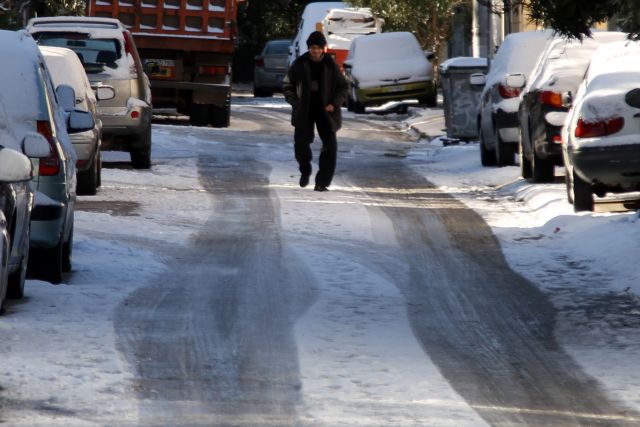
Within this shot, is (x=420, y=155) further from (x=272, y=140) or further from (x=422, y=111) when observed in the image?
(x=422, y=111)

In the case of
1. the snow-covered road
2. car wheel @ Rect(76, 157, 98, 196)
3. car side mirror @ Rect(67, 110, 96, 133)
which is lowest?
the snow-covered road

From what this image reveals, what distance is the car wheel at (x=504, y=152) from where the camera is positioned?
1980 cm

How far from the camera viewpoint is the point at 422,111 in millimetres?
35594

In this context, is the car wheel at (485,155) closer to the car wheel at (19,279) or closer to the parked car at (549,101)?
the parked car at (549,101)

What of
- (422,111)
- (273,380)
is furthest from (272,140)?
(273,380)

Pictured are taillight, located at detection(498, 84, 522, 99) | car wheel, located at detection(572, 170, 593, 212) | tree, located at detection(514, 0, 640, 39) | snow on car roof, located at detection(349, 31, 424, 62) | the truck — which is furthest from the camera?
Result: snow on car roof, located at detection(349, 31, 424, 62)

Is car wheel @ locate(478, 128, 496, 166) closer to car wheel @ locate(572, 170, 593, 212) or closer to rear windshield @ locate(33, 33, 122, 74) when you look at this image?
rear windshield @ locate(33, 33, 122, 74)

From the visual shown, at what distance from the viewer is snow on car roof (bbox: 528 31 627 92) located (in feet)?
54.4

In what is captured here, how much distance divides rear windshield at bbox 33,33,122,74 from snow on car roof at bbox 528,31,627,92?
17.0 ft

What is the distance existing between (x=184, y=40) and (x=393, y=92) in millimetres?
8374

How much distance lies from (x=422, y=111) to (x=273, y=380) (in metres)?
28.4

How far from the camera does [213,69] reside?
95.8 feet

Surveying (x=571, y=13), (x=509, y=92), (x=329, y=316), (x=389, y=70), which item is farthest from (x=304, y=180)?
(x=389, y=70)

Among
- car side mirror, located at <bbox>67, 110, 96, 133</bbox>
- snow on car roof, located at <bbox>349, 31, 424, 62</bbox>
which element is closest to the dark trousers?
car side mirror, located at <bbox>67, 110, 96, 133</bbox>
